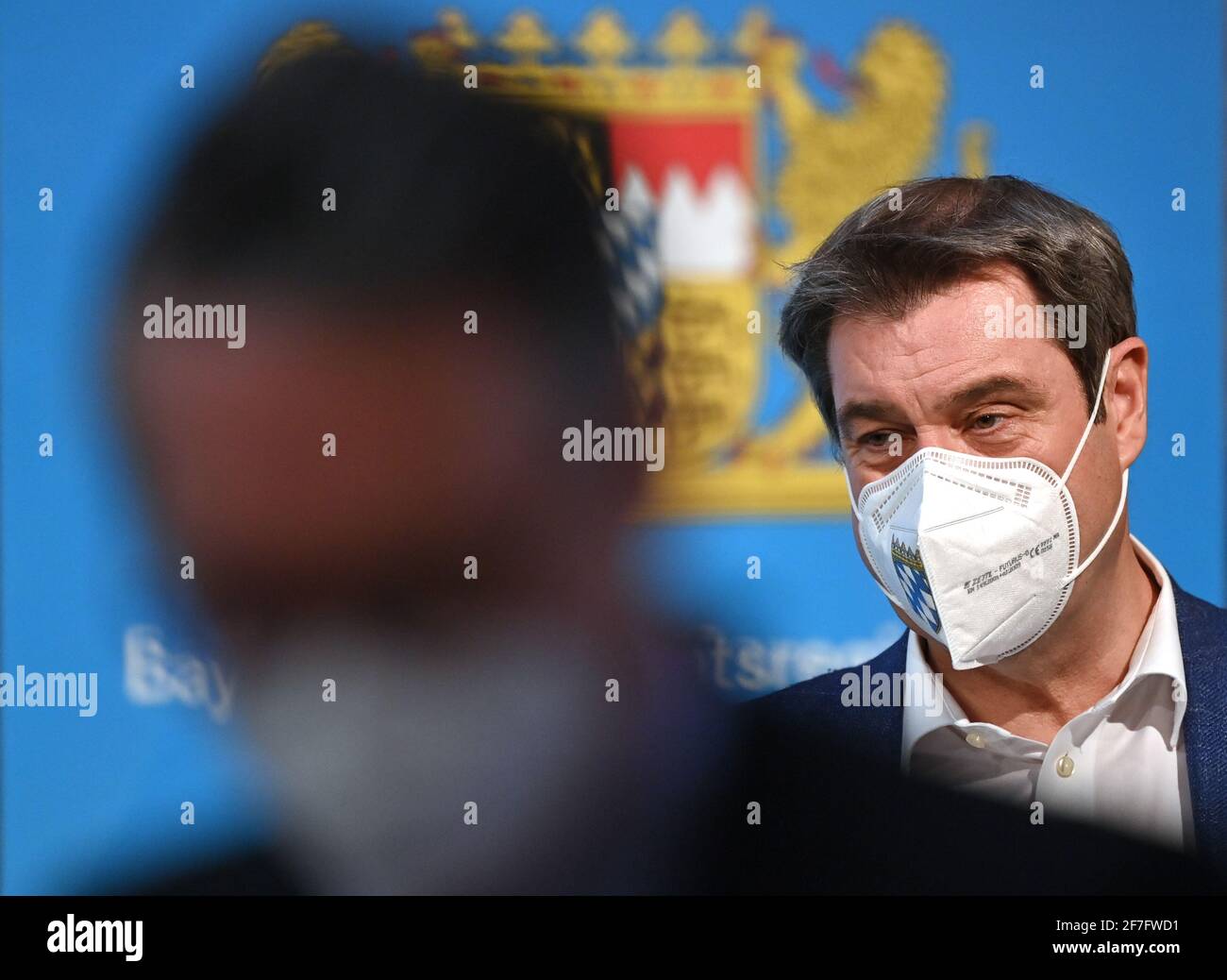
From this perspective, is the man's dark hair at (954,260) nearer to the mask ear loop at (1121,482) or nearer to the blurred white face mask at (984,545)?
the mask ear loop at (1121,482)

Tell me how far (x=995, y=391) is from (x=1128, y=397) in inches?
13.2

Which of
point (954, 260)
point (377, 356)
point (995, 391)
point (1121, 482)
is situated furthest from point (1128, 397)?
point (377, 356)

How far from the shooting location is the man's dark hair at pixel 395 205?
3.06 metres

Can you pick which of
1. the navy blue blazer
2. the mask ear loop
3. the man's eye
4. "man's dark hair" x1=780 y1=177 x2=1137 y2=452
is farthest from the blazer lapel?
the man's eye

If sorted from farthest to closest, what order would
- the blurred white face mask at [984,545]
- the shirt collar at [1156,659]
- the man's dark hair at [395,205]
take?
the man's dark hair at [395,205] → the shirt collar at [1156,659] → the blurred white face mask at [984,545]

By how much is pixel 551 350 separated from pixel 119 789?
1.42m

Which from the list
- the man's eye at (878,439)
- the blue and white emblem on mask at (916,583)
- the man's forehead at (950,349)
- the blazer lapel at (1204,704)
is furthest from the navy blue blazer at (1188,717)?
the man's forehead at (950,349)

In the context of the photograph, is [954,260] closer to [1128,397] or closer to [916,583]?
[1128,397]

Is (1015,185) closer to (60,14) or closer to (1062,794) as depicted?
(1062,794)

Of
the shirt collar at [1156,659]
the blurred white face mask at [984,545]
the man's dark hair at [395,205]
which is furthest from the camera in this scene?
the man's dark hair at [395,205]

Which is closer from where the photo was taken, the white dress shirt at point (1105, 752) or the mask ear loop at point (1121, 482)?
the mask ear loop at point (1121, 482)

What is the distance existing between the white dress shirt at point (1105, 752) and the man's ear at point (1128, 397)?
8.9 inches

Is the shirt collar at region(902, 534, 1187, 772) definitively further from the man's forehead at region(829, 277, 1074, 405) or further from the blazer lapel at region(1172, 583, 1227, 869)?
the man's forehead at region(829, 277, 1074, 405)

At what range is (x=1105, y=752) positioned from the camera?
292 cm
